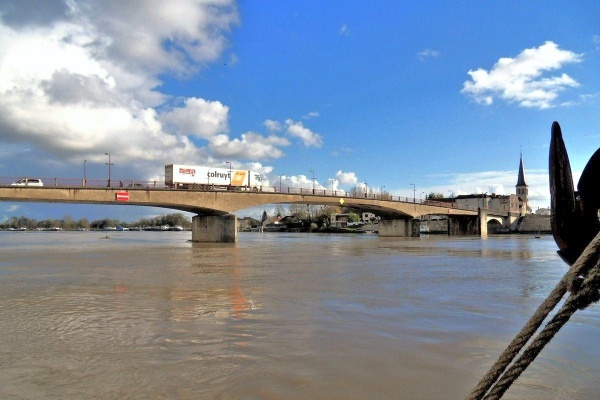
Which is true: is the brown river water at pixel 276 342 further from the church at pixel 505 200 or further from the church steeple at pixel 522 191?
the church steeple at pixel 522 191

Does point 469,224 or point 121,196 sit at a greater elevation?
point 121,196

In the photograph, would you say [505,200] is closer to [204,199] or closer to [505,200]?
[505,200]

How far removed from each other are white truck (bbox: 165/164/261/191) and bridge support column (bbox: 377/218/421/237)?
34.1 meters

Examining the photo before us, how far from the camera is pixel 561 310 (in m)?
2.24

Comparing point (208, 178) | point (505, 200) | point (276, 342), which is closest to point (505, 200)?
point (505, 200)

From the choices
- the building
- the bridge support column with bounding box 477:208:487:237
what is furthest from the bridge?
the building

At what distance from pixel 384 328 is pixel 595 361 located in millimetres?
3193

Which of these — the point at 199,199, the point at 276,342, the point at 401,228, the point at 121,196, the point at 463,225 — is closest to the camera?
the point at 276,342

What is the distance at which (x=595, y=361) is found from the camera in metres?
5.88

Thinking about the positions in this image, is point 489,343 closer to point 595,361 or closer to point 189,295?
point 595,361

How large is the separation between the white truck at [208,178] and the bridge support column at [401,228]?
112ft

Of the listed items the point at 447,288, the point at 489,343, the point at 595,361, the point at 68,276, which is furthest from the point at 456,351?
the point at 68,276

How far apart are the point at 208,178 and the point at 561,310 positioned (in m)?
55.3

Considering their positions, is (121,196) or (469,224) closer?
(121,196)
